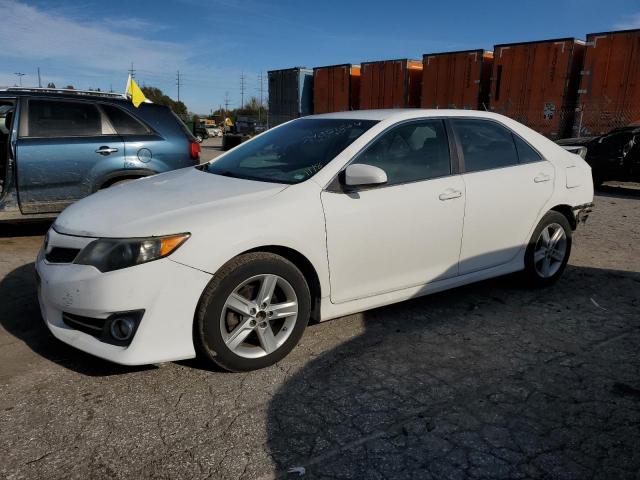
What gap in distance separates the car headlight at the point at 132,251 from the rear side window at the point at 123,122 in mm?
3641

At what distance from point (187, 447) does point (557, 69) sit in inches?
682

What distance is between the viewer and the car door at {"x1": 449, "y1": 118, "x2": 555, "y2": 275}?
4016 millimetres

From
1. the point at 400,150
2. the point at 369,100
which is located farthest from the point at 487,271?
the point at 369,100

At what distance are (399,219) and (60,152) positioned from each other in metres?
4.02

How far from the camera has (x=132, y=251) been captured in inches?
109

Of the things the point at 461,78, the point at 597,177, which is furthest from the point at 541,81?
the point at 597,177

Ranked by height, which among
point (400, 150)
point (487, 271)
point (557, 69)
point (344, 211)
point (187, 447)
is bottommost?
point (187, 447)

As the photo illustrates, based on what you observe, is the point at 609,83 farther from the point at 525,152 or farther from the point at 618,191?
the point at 525,152

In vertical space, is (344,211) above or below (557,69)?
below

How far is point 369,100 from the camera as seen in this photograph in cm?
2247

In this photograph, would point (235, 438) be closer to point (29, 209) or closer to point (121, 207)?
point (121, 207)

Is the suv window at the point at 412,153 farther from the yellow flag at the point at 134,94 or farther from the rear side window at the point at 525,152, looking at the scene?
the yellow flag at the point at 134,94

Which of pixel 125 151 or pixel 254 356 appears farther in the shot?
pixel 125 151

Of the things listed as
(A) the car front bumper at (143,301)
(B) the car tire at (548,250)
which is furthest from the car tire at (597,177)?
(A) the car front bumper at (143,301)
